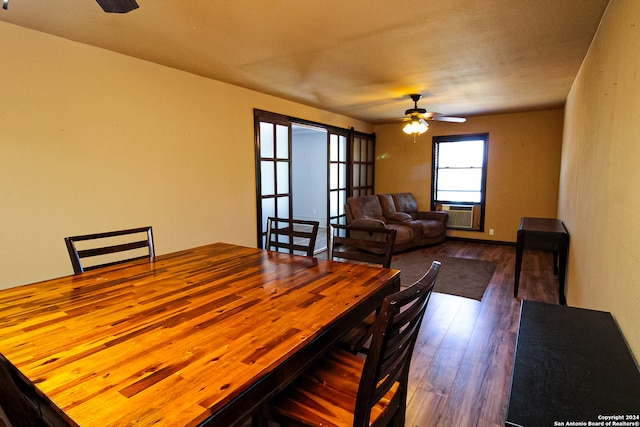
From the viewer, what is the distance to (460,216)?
6492mm

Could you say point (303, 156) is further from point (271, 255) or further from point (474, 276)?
point (271, 255)

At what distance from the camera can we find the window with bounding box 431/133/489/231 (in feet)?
20.6

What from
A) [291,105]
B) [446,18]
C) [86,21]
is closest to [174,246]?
[86,21]

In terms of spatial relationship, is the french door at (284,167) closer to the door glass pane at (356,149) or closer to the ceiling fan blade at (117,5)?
the door glass pane at (356,149)

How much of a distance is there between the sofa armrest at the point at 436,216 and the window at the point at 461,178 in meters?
0.32

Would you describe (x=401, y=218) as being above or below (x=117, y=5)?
below

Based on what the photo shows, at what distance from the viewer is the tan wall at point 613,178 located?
1.24m

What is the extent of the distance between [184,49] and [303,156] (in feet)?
17.2

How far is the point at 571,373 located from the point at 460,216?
19.2 feet

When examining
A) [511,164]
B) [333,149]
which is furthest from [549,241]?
[333,149]

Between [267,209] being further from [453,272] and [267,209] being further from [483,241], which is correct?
[483,241]

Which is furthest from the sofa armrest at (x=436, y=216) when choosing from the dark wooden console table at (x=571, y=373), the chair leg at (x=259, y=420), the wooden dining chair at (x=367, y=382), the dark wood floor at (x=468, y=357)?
the chair leg at (x=259, y=420)

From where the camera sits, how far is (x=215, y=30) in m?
2.39

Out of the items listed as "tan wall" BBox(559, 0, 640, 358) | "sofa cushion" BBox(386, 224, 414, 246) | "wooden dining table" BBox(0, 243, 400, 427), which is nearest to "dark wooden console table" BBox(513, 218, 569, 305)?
"tan wall" BBox(559, 0, 640, 358)
